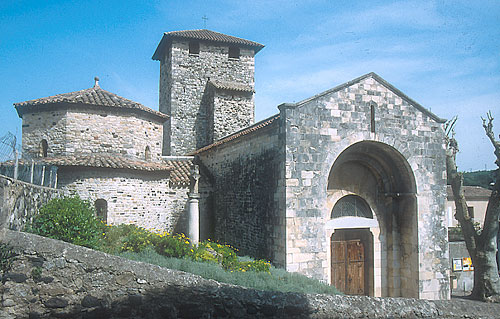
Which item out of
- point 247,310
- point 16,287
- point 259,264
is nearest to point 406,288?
point 259,264

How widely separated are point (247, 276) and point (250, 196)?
4600 millimetres

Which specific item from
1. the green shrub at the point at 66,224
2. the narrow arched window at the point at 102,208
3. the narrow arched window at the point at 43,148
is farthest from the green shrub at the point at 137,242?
the narrow arched window at the point at 43,148

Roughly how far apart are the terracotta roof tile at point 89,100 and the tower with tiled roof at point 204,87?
6.37 meters

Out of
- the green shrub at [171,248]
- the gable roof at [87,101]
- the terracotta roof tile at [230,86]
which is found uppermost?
the terracotta roof tile at [230,86]

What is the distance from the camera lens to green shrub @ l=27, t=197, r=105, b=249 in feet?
26.3

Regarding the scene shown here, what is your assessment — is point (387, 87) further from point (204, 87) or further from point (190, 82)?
point (190, 82)

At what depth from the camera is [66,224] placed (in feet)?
27.1

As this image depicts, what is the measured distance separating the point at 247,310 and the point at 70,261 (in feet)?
9.63

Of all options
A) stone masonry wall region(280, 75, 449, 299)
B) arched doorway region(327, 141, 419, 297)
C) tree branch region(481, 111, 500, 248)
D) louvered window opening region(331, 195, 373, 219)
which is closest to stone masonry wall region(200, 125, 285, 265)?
stone masonry wall region(280, 75, 449, 299)

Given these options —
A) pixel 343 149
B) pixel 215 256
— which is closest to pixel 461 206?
pixel 343 149

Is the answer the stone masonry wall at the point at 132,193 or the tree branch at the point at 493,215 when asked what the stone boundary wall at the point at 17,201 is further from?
the tree branch at the point at 493,215

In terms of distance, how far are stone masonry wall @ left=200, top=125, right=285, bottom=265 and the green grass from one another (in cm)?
137

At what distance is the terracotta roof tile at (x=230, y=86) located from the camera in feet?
69.2

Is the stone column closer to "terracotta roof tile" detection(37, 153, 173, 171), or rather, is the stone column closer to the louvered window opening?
"terracotta roof tile" detection(37, 153, 173, 171)
